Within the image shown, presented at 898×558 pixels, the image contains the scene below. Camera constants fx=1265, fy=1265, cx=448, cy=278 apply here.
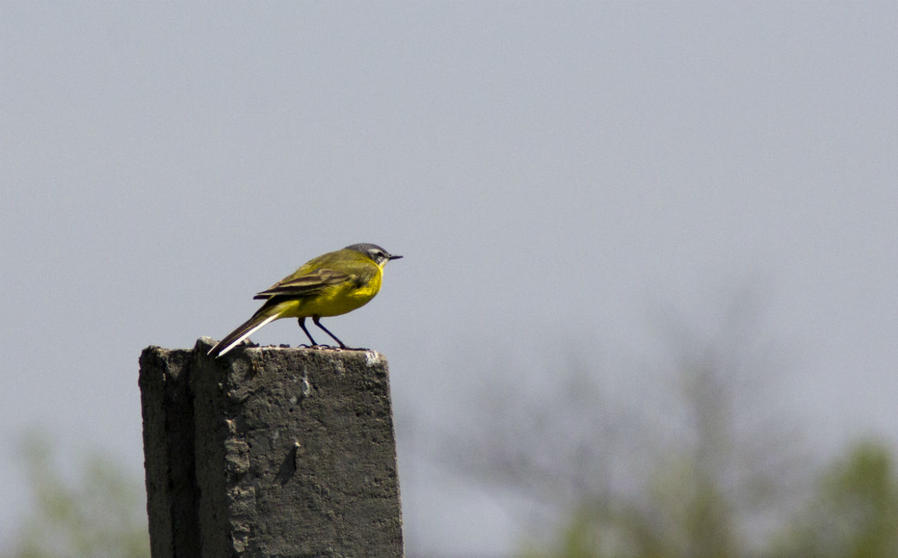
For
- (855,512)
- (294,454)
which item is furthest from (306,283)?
(855,512)

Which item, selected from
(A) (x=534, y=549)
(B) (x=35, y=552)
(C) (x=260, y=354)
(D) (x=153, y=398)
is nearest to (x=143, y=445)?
(D) (x=153, y=398)

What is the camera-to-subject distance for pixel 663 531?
24.5 metres

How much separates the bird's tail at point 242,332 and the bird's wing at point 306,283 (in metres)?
0.17

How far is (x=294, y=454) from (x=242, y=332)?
620 millimetres

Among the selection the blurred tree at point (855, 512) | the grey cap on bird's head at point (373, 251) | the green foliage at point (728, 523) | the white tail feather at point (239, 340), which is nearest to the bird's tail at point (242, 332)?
the white tail feather at point (239, 340)

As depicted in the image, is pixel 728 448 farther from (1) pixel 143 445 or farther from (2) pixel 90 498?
(1) pixel 143 445

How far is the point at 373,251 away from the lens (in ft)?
26.8

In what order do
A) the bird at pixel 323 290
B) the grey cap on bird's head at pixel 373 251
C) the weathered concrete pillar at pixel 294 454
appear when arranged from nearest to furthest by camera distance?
1. the weathered concrete pillar at pixel 294 454
2. the bird at pixel 323 290
3. the grey cap on bird's head at pixel 373 251

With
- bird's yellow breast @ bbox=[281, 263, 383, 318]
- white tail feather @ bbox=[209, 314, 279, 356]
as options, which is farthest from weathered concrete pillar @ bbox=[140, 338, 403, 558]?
bird's yellow breast @ bbox=[281, 263, 383, 318]

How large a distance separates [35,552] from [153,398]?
21.3m

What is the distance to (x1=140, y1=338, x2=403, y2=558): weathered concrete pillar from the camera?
16.9 ft

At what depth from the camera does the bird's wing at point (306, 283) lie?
641cm

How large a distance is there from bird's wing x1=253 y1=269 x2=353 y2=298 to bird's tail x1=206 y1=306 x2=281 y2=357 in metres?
0.17

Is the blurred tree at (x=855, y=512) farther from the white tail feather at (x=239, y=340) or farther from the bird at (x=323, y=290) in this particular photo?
the white tail feather at (x=239, y=340)
